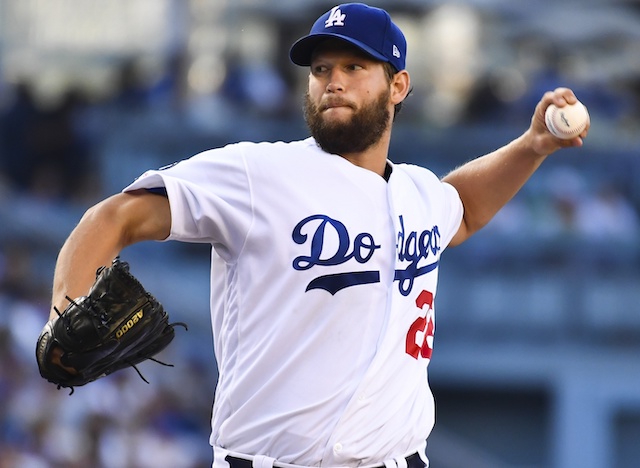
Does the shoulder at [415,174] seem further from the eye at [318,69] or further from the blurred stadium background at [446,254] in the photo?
the blurred stadium background at [446,254]

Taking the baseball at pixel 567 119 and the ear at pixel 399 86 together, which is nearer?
the ear at pixel 399 86

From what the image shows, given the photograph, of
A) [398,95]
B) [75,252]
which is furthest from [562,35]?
[75,252]

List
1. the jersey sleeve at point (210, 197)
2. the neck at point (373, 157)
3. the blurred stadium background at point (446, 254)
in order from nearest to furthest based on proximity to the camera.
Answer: the jersey sleeve at point (210, 197) < the neck at point (373, 157) < the blurred stadium background at point (446, 254)

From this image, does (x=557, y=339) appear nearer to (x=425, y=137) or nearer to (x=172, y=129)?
(x=425, y=137)

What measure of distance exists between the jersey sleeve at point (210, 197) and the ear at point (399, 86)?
57 centimetres

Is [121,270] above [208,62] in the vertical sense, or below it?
below

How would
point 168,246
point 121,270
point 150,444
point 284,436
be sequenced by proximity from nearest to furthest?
point 121,270 → point 284,436 → point 150,444 → point 168,246

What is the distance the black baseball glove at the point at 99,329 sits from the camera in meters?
3.21

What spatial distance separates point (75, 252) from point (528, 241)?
792cm

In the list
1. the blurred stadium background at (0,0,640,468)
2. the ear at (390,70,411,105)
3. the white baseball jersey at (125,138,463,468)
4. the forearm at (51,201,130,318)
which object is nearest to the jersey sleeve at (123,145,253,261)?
the white baseball jersey at (125,138,463,468)

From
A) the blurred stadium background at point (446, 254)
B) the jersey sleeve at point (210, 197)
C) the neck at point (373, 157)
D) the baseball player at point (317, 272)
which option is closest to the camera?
the jersey sleeve at point (210, 197)

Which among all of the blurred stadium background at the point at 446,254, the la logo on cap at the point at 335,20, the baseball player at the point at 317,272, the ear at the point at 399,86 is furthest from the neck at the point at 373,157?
the blurred stadium background at the point at 446,254

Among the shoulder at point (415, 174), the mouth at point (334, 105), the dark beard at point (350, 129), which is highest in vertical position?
the mouth at point (334, 105)

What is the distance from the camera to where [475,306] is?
11016 millimetres
